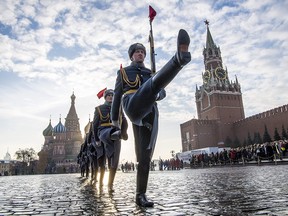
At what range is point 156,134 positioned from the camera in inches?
143

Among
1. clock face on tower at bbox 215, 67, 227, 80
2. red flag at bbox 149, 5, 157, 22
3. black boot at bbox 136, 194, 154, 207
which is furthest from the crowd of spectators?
clock face on tower at bbox 215, 67, 227, 80

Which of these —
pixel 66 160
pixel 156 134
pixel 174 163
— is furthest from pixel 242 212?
pixel 66 160

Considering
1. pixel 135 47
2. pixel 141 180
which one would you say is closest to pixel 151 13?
pixel 135 47

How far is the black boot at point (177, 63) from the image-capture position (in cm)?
245

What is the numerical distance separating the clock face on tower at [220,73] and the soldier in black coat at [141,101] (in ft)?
272

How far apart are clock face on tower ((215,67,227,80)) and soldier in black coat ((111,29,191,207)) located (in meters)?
82.8

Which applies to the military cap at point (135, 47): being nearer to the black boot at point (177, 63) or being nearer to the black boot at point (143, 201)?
the black boot at point (177, 63)

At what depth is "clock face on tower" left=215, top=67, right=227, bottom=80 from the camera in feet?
273

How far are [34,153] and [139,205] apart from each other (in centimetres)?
9466

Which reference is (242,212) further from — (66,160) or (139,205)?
(66,160)

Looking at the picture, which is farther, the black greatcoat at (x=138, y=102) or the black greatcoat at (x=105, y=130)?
the black greatcoat at (x=105, y=130)

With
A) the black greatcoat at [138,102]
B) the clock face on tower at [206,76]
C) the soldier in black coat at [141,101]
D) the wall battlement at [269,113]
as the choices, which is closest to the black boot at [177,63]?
the soldier in black coat at [141,101]

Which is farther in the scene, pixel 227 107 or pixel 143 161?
pixel 227 107

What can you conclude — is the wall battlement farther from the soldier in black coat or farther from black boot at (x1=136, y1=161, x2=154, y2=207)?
black boot at (x1=136, y1=161, x2=154, y2=207)
